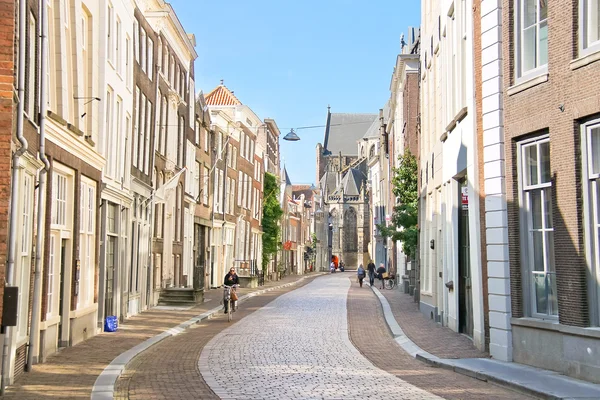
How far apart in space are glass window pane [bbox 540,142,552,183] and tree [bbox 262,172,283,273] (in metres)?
45.3

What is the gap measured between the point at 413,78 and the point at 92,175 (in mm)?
25619

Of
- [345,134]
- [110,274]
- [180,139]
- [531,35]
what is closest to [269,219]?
[180,139]

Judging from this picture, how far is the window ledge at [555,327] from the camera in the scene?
428 inches

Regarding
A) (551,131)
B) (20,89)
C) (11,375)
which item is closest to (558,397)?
(551,131)

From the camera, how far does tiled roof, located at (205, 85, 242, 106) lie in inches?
1908

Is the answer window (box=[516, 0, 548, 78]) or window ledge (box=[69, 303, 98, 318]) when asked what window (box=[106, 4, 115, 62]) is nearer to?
window ledge (box=[69, 303, 98, 318])

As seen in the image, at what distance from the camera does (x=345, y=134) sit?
443 ft

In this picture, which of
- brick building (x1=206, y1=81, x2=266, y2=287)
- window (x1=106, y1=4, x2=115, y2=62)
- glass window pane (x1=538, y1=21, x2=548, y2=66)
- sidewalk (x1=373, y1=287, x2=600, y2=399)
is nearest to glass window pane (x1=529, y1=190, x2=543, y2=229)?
glass window pane (x1=538, y1=21, x2=548, y2=66)

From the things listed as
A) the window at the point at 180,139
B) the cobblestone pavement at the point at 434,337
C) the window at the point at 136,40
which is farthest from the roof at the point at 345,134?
the window at the point at 136,40

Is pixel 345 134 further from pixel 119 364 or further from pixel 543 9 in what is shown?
pixel 119 364

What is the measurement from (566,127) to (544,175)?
1.12 meters

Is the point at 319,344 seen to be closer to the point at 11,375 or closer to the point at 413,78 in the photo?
the point at 11,375

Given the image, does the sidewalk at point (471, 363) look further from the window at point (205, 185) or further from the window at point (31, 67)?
the window at point (205, 185)

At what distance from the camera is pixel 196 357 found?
14.4 metres
